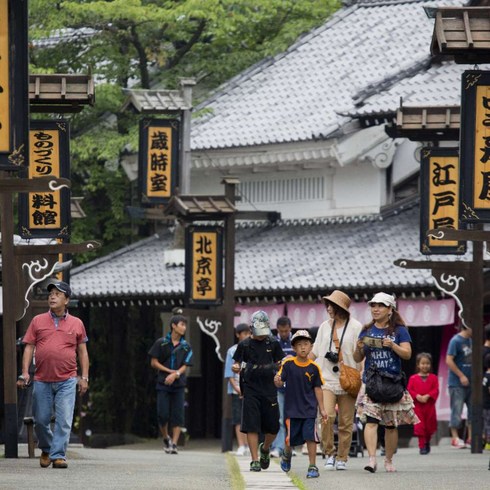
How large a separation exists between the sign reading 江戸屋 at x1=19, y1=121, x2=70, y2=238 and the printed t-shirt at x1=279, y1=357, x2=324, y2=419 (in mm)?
5504

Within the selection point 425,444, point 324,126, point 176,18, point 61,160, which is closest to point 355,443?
point 425,444

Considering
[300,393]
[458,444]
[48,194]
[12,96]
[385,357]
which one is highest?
[12,96]

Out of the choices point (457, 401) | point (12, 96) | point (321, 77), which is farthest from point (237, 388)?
point (321, 77)

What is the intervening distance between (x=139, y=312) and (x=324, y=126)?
17.3ft

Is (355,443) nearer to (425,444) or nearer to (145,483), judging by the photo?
(425,444)

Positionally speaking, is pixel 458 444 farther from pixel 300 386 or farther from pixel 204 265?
pixel 300 386

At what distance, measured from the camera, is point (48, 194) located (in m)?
21.5

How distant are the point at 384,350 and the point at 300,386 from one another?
2.91 ft

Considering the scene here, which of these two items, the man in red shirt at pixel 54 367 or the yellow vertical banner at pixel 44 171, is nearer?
the man in red shirt at pixel 54 367

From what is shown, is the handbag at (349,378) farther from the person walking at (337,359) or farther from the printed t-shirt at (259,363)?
the printed t-shirt at (259,363)

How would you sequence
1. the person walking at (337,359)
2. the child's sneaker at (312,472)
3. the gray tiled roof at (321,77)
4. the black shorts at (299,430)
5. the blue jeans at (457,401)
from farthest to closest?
the gray tiled roof at (321,77) < the blue jeans at (457,401) < the person walking at (337,359) < the black shorts at (299,430) < the child's sneaker at (312,472)

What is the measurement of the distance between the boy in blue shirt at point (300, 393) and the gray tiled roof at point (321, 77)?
13436 mm

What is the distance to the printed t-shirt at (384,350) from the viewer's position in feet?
52.2

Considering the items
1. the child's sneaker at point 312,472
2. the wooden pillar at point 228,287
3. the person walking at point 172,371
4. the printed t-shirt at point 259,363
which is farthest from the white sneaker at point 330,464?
the wooden pillar at point 228,287
